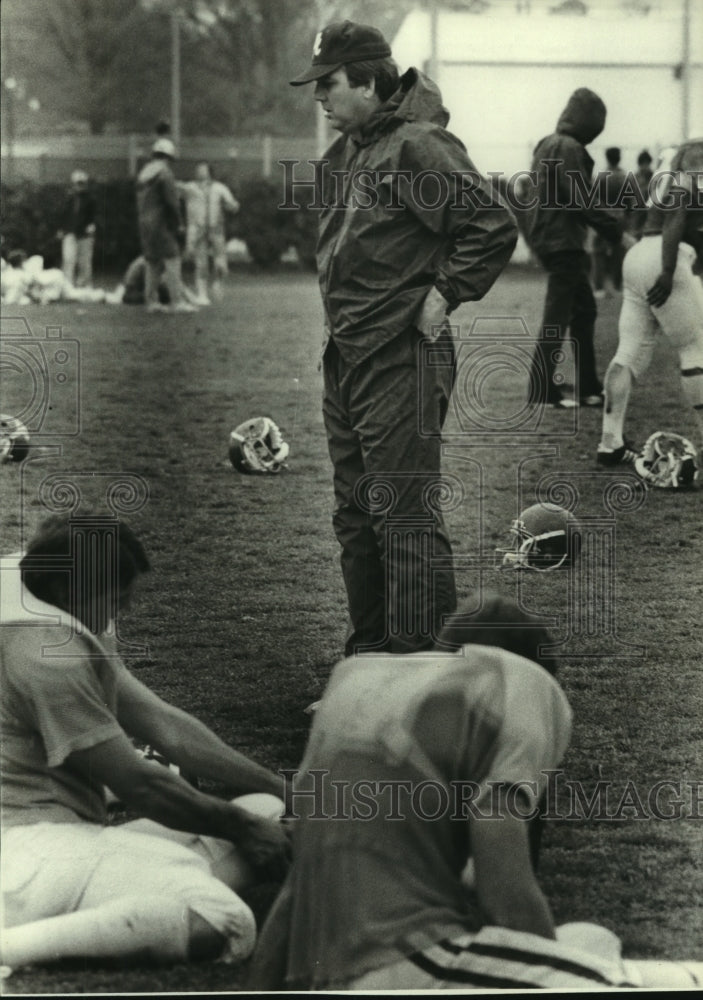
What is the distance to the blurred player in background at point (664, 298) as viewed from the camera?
232 inches

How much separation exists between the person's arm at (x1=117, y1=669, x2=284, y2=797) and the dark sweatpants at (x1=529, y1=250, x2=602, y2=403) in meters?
4.24

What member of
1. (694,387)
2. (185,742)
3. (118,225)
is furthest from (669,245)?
(118,225)

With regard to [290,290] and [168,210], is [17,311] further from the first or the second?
[290,290]

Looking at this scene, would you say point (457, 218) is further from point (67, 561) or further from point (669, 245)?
point (669, 245)

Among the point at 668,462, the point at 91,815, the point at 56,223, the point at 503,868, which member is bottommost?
the point at 91,815

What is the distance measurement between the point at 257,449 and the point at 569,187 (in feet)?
6.17

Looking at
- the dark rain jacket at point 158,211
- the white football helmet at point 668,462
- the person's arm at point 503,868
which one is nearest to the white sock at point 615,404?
the white football helmet at point 668,462

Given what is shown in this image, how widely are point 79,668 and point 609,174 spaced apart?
13.4 ft

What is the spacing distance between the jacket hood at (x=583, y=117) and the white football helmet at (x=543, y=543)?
1834 millimetres

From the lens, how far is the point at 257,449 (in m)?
7.16

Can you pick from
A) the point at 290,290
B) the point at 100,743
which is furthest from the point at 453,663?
the point at 290,290

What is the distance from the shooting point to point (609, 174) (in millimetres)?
6719

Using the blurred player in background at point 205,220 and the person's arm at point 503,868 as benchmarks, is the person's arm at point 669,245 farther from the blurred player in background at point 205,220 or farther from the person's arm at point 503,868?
the person's arm at point 503,868

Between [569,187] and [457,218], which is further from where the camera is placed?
[569,187]
